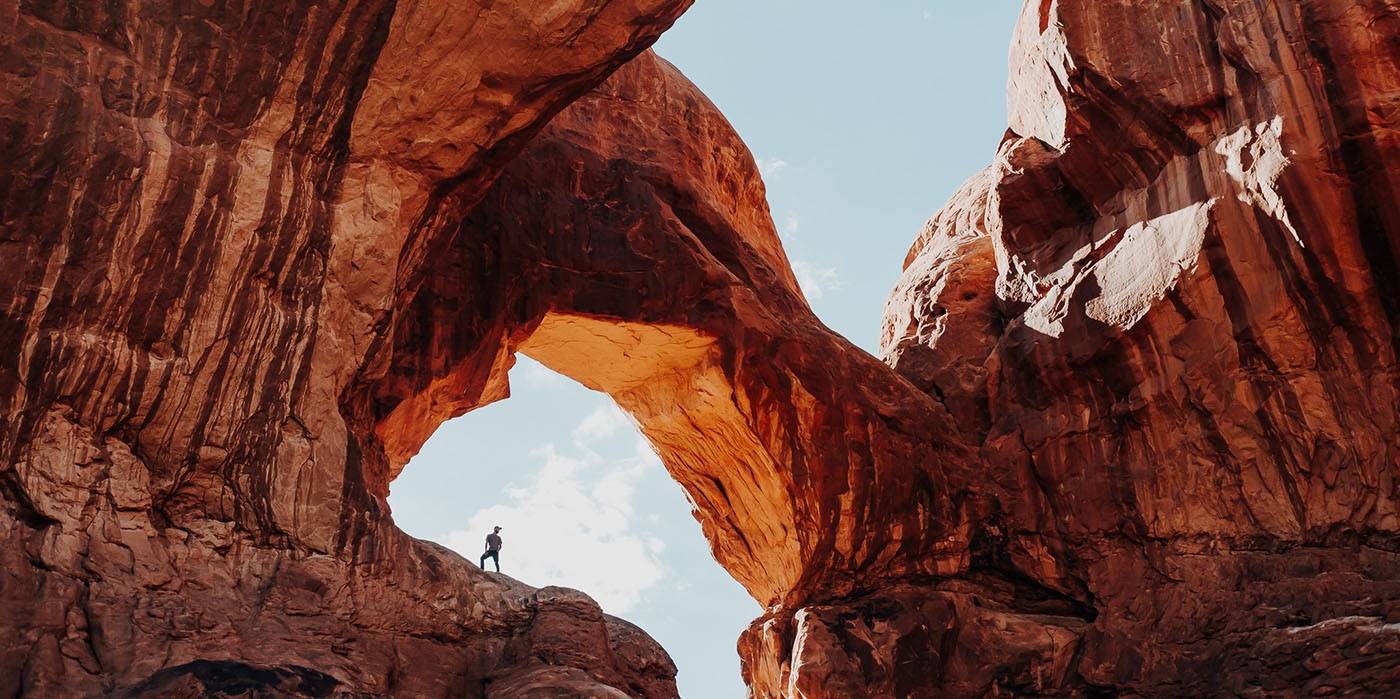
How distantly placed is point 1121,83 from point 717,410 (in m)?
8.14

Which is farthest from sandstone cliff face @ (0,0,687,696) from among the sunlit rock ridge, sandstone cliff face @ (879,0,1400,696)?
sandstone cliff face @ (879,0,1400,696)

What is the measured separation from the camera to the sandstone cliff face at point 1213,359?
1752cm

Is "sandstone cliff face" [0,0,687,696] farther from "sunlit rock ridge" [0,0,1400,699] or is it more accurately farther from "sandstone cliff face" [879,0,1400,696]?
"sandstone cliff face" [879,0,1400,696]

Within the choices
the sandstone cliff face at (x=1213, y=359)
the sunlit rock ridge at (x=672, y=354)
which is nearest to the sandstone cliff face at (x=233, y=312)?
the sunlit rock ridge at (x=672, y=354)

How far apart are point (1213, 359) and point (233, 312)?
→ 13480 mm

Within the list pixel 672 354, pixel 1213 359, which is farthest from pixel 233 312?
pixel 1213 359

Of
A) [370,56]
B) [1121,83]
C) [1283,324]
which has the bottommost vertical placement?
[1283,324]

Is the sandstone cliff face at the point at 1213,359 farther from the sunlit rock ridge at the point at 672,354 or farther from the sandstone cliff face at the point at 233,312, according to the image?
the sandstone cliff face at the point at 233,312

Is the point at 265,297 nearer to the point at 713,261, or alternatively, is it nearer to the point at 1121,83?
the point at 713,261

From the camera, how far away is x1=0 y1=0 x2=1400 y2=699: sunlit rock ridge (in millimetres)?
13414

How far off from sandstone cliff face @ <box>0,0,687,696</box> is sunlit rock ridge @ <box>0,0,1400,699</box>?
0.15 feet

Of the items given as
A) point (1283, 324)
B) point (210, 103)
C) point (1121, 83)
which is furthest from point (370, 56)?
point (1283, 324)

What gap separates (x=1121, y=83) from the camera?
19.5 metres

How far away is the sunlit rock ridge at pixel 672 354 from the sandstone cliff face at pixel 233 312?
45 millimetres
